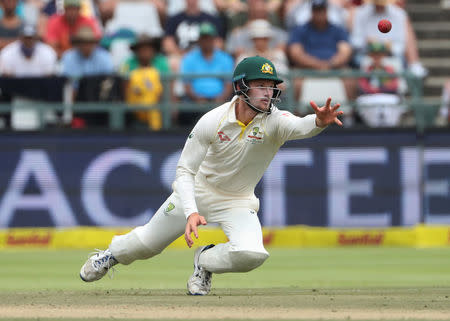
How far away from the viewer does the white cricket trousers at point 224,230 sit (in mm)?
6684

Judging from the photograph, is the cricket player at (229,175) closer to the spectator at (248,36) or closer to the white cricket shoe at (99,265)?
the white cricket shoe at (99,265)

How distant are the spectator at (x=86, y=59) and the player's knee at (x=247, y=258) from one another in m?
6.35

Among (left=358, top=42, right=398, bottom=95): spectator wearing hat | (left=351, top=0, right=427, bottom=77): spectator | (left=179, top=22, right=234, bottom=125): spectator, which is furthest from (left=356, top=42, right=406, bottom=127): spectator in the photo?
(left=179, top=22, right=234, bottom=125): spectator

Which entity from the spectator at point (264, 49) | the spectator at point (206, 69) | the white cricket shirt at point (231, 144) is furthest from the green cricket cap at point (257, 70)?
the spectator at point (206, 69)

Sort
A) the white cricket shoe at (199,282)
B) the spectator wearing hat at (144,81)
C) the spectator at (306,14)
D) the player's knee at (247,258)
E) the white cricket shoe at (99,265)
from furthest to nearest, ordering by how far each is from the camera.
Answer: the spectator at (306,14)
the spectator wearing hat at (144,81)
the white cricket shoe at (99,265)
the white cricket shoe at (199,282)
the player's knee at (247,258)

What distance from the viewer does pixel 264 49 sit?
12617 mm

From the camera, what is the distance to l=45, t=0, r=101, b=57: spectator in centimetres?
1337

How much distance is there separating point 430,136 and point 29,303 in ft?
23.4

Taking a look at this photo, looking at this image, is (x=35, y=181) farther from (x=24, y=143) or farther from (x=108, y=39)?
(x=108, y=39)

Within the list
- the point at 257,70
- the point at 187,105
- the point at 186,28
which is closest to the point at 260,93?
the point at 257,70

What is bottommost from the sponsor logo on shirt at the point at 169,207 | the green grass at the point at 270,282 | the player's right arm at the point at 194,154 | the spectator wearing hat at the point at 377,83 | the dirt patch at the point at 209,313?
the green grass at the point at 270,282

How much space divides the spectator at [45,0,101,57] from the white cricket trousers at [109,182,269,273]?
6680 mm

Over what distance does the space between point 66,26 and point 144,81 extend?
165cm

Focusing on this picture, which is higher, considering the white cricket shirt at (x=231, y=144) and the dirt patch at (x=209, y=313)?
the white cricket shirt at (x=231, y=144)
